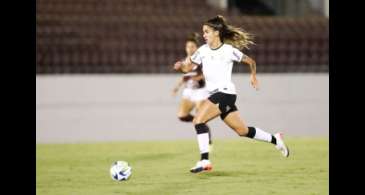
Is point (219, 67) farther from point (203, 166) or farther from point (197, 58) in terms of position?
point (203, 166)

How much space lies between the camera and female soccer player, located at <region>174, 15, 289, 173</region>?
8.03 metres

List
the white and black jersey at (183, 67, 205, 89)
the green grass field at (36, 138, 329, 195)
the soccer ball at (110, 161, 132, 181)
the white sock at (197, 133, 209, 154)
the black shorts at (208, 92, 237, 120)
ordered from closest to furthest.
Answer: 1. the green grass field at (36, 138, 329, 195)
2. the soccer ball at (110, 161, 132, 181)
3. the black shorts at (208, 92, 237, 120)
4. the white sock at (197, 133, 209, 154)
5. the white and black jersey at (183, 67, 205, 89)

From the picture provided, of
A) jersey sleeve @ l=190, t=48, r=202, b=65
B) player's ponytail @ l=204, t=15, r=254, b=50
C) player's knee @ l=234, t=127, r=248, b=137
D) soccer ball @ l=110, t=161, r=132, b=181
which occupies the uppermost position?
Answer: player's ponytail @ l=204, t=15, r=254, b=50

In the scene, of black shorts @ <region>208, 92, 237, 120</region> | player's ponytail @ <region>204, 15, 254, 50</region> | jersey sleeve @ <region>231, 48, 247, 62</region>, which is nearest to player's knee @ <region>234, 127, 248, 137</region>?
black shorts @ <region>208, 92, 237, 120</region>

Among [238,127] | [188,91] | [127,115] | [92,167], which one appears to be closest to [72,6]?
[127,115]

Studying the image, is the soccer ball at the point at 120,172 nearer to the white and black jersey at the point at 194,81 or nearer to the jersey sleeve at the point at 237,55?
the jersey sleeve at the point at 237,55

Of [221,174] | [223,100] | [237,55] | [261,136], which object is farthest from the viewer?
[261,136]

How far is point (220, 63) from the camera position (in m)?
8.03

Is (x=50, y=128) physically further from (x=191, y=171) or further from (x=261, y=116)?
(x=191, y=171)

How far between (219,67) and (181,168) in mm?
1568

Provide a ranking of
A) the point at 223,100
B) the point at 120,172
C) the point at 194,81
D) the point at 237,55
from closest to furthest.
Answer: the point at 120,172
the point at 237,55
the point at 223,100
the point at 194,81

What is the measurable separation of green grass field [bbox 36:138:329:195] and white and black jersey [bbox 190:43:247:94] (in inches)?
40.4

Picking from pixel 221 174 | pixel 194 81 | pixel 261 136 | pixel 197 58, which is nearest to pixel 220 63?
pixel 197 58

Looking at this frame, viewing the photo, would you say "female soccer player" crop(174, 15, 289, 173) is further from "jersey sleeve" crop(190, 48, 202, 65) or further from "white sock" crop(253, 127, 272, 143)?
"white sock" crop(253, 127, 272, 143)
